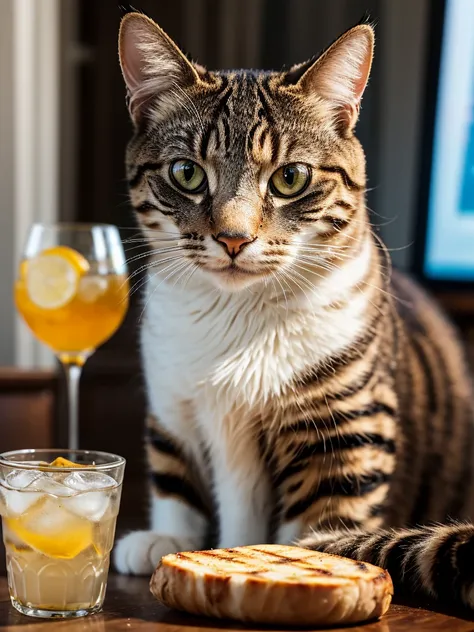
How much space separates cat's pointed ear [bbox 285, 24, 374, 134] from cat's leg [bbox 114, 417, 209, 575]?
44 cm

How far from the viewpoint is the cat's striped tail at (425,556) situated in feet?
2.69

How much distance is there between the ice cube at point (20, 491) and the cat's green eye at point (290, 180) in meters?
0.41

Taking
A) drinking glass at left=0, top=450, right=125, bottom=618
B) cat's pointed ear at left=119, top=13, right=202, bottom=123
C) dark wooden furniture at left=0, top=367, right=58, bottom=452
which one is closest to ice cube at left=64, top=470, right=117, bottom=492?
drinking glass at left=0, top=450, right=125, bottom=618

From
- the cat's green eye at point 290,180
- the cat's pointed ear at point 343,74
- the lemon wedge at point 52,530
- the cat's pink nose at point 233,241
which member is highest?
the cat's pointed ear at point 343,74

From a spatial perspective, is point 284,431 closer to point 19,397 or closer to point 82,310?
point 82,310

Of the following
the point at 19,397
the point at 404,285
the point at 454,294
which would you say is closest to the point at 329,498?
the point at 404,285

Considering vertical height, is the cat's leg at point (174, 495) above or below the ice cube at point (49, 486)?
below

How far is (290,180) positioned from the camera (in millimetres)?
999

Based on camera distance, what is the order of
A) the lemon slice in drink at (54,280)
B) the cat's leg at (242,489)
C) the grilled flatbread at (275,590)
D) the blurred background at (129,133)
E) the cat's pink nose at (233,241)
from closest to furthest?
1. the grilled flatbread at (275,590)
2. the cat's pink nose at (233,241)
3. the cat's leg at (242,489)
4. the lemon slice in drink at (54,280)
5. the blurred background at (129,133)

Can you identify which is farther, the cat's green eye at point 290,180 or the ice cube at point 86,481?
the cat's green eye at point 290,180

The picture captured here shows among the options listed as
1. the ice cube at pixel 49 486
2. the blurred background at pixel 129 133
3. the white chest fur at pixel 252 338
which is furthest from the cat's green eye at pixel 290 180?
the blurred background at pixel 129 133

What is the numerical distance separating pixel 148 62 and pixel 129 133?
4.69 ft

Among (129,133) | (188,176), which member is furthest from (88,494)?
(129,133)

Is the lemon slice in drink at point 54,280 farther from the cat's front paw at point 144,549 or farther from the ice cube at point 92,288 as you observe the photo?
the cat's front paw at point 144,549
